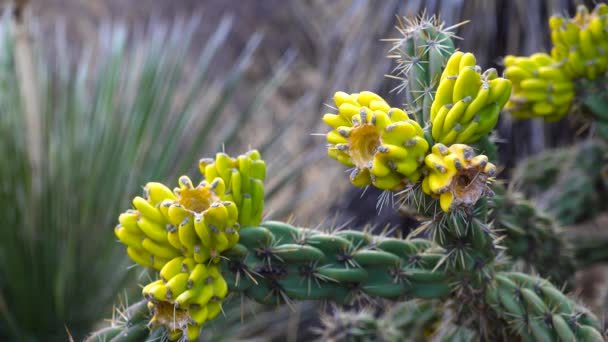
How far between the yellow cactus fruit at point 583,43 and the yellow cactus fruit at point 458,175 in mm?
572

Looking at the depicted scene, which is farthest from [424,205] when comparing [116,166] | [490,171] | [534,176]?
[116,166]

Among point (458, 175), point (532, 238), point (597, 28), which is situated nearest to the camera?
point (458, 175)

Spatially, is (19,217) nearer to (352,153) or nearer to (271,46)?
(352,153)

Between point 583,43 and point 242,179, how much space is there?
→ 0.77 meters

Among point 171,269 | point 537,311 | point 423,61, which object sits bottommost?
point 537,311

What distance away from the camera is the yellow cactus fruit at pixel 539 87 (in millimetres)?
1337

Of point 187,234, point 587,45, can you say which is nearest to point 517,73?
point 587,45

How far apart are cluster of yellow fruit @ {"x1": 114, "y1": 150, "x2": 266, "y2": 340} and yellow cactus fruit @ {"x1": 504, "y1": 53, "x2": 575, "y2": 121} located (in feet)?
2.14

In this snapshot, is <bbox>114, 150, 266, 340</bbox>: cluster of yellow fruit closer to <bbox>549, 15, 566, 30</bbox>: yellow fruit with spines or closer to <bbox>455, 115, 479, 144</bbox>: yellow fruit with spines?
<bbox>455, 115, 479, 144</bbox>: yellow fruit with spines

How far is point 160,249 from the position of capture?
1.00 metres

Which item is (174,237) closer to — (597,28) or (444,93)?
(444,93)

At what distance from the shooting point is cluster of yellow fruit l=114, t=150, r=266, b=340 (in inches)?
37.7

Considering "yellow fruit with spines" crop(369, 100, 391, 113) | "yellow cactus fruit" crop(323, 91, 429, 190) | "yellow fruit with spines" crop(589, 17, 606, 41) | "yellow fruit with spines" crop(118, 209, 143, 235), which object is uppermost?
"yellow fruit with spines" crop(589, 17, 606, 41)

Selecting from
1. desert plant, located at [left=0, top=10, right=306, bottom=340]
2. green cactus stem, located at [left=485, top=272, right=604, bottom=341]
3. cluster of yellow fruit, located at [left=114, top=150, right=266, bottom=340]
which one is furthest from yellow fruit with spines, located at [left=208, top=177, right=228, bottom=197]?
desert plant, located at [left=0, top=10, right=306, bottom=340]
